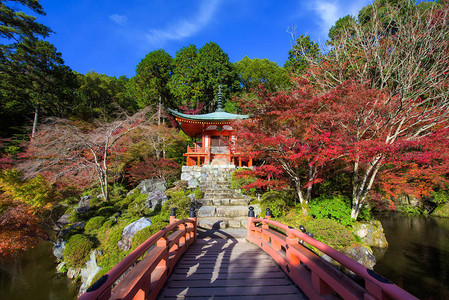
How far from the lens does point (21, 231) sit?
18.7 ft

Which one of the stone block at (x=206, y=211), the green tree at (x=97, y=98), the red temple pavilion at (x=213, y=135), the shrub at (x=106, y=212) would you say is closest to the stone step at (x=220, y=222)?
the stone block at (x=206, y=211)

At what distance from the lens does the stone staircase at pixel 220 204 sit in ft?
20.4

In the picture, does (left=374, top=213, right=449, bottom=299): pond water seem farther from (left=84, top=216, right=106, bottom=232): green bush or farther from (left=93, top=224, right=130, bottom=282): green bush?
(left=84, top=216, right=106, bottom=232): green bush

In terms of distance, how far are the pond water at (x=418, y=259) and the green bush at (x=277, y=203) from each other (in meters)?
3.18

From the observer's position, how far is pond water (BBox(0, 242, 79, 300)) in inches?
196

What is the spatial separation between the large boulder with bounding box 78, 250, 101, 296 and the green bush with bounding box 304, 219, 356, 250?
19.9 feet

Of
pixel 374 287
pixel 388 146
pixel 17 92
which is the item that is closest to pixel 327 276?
pixel 374 287

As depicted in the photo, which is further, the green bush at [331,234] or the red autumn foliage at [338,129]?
the red autumn foliage at [338,129]

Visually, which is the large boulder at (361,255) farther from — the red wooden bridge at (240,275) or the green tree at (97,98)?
the green tree at (97,98)

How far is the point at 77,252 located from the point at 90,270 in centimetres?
69

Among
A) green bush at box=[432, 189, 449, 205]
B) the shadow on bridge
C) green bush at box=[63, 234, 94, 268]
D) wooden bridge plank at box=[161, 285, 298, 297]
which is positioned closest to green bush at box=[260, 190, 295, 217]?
the shadow on bridge

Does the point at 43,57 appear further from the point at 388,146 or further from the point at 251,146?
the point at 388,146

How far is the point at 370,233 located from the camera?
21.8ft

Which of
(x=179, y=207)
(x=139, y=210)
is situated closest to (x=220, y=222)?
(x=179, y=207)
